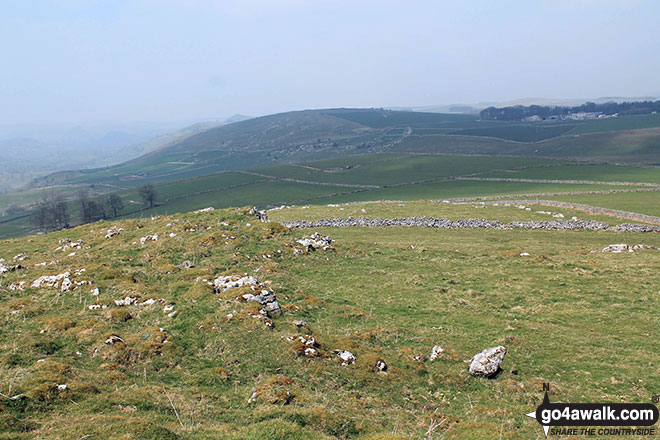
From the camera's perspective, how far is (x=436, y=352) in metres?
20.7

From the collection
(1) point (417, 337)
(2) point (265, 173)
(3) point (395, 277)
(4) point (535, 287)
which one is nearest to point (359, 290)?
(3) point (395, 277)

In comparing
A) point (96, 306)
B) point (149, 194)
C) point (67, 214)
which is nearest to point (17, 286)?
point (96, 306)

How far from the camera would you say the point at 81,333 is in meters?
20.3

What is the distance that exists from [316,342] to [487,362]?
29.6 feet

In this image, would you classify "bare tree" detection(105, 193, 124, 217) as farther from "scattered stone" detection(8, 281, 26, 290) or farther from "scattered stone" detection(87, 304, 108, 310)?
"scattered stone" detection(87, 304, 108, 310)

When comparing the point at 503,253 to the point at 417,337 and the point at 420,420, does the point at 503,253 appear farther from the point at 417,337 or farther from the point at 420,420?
the point at 420,420

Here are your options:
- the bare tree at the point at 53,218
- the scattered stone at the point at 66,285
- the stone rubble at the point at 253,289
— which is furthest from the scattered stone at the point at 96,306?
the bare tree at the point at 53,218

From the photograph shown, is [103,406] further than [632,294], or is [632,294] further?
[632,294]

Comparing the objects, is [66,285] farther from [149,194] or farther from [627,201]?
[149,194]

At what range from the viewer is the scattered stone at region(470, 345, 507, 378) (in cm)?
1880

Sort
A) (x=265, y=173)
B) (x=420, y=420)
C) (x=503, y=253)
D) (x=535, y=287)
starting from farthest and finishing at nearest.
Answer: (x=265, y=173)
(x=503, y=253)
(x=535, y=287)
(x=420, y=420)

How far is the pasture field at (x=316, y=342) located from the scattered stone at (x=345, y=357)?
0.56m

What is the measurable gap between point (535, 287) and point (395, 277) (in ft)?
38.1

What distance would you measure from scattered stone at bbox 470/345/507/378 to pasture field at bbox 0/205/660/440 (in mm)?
361
